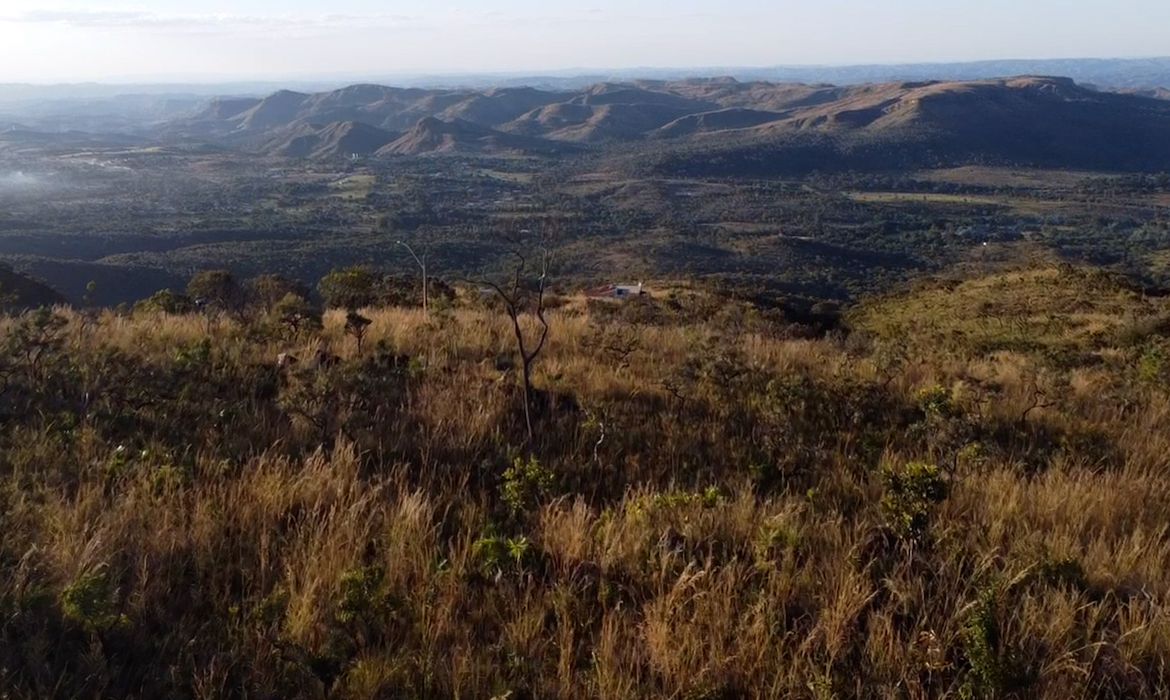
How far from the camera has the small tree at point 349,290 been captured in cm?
1217

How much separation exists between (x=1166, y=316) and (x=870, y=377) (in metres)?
13.3

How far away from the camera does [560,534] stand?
8.98 ft

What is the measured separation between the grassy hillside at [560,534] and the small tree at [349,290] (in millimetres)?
7127

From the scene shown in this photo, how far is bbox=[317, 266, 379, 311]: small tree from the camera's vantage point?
12172 millimetres

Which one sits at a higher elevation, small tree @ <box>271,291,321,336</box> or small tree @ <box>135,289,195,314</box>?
small tree @ <box>271,291,321,336</box>

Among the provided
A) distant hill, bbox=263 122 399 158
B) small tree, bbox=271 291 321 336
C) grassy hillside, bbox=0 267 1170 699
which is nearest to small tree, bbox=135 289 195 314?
small tree, bbox=271 291 321 336

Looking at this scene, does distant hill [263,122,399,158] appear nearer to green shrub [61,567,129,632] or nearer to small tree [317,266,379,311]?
small tree [317,266,379,311]

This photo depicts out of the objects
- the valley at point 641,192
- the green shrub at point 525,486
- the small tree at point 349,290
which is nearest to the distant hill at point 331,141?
the valley at point 641,192

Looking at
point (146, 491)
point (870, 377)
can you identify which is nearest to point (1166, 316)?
point (870, 377)

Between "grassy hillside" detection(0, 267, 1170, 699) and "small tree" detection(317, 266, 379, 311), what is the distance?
7.13 m

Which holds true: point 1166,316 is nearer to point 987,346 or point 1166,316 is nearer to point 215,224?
point 987,346

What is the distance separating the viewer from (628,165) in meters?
131

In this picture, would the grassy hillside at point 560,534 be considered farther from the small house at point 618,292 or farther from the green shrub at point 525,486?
the small house at point 618,292

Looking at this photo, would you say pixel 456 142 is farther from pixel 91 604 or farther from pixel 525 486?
pixel 91 604
